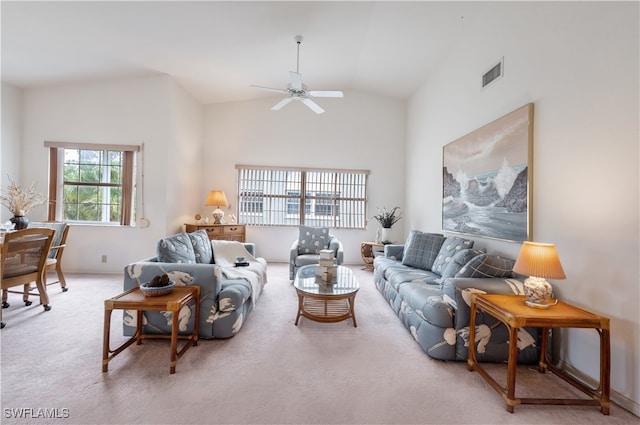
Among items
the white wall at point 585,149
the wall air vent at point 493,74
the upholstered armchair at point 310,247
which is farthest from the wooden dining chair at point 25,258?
the wall air vent at point 493,74

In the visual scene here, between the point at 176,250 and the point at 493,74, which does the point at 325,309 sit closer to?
the point at 176,250

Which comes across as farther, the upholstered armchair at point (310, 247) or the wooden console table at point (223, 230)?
the wooden console table at point (223, 230)

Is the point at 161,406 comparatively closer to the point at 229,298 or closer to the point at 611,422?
the point at 229,298

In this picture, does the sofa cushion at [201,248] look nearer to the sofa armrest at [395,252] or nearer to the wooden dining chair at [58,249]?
the wooden dining chair at [58,249]

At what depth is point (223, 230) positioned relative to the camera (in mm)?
5160

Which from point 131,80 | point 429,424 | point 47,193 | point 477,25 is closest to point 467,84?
point 477,25

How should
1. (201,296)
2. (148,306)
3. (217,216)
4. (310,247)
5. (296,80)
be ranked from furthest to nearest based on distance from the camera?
(217,216), (310,247), (296,80), (201,296), (148,306)

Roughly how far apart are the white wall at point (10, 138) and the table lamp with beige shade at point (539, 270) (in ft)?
21.5

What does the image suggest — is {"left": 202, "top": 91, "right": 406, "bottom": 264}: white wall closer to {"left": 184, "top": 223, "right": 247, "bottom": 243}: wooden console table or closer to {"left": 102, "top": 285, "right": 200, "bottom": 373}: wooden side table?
{"left": 184, "top": 223, "right": 247, "bottom": 243}: wooden console table

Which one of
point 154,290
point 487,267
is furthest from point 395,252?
point 154,290

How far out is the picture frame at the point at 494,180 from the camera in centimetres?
260

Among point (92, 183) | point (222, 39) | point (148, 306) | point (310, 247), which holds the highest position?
Answer: point (222, 39)

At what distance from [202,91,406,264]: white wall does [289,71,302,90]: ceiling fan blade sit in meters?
2.23

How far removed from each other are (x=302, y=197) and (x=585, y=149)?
4.50 metres
